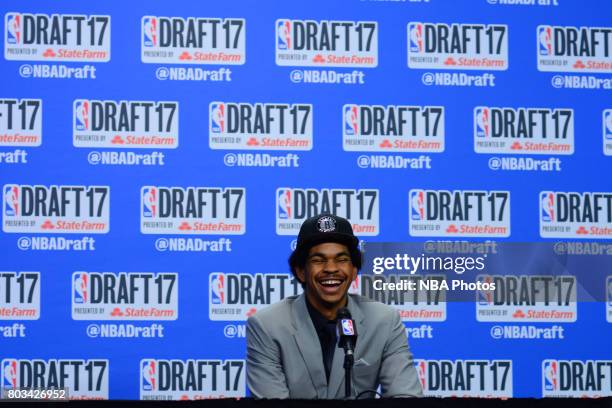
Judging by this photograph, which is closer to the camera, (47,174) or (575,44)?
(47,174)

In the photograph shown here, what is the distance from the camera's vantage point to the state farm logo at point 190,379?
4.35 metres

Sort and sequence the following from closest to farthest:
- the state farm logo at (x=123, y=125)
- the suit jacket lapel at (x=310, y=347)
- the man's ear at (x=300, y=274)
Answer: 1. the suit jacket lapel at (x=310, y=347)
2. the man's ear at (x=300, y=274)
3. the state farm logo at (x=123, y=125)

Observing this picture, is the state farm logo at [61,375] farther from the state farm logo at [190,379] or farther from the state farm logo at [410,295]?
the state farm logo at [410,295]

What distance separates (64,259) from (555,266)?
98.0 inches

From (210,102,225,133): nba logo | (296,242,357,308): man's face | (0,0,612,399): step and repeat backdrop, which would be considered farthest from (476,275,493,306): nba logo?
(296,242,357,308): man's face

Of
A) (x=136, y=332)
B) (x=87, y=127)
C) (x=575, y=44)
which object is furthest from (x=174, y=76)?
(x=575, y=44)

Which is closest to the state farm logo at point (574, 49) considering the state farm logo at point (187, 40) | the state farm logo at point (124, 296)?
the state farm logo at point (187, 40)

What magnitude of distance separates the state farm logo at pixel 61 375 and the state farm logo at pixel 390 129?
1670 mm

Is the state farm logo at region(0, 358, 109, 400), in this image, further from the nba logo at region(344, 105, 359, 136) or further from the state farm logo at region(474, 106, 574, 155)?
the state farm logo at region(474, 106, 574, 155)

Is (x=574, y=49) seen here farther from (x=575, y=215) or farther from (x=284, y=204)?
(x=284, y=204)

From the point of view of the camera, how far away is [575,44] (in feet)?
15.3

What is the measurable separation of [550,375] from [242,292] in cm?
165

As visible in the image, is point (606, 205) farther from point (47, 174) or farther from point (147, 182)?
point (47, 174)

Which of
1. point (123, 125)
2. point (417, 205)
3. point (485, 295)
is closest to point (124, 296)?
point (123, 125)
